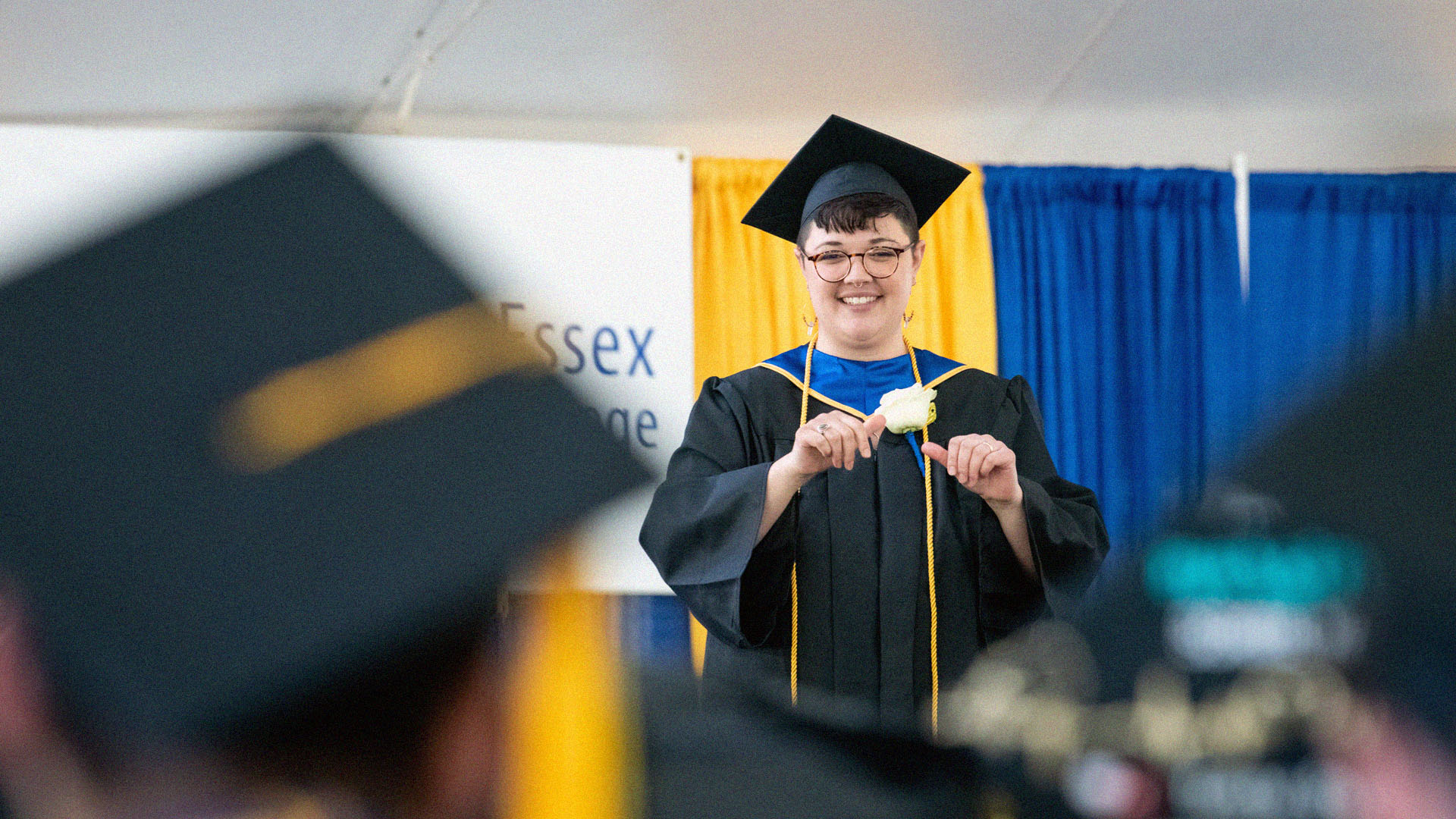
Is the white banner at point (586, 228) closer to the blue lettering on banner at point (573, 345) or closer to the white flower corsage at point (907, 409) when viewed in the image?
the blue lettering on banner at point (573, 345)

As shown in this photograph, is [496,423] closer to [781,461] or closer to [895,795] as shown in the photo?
[895,795]

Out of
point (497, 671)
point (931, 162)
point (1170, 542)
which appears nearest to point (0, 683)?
point (497, 671)

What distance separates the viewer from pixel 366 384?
29.1 inches

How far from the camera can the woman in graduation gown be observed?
6.23 feet

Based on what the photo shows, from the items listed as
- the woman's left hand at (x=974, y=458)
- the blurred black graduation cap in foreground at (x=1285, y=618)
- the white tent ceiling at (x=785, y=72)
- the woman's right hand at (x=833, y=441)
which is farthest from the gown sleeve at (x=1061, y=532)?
the white tent ceiling at (x=785, y=72)

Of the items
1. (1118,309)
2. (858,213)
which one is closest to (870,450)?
(858,213)

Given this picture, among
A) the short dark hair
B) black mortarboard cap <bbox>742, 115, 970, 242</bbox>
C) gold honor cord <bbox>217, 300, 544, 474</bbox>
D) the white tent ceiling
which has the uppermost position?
the white tent ceiling

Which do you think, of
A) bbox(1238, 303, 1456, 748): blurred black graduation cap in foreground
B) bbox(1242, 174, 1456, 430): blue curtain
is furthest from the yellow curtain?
bbox(1238, 303, 1456, 748): blurred black graduation cap in foreground

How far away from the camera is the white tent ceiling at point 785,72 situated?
11.5 feet

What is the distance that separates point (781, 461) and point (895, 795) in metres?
1.15

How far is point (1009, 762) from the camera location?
2.36ft

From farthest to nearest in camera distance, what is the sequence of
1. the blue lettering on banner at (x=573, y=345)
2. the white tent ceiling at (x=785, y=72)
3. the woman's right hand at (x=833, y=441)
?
the blue lettering on banner at (x=573, y=345) < the white tent ceiling at (x=785, y=72) < the woman's right hand at (x=833, y=441)

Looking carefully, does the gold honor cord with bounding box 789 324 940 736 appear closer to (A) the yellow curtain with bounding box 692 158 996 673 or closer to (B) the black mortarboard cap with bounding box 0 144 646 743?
(B) the black mortarboard cap with bounding box 0 144 646 743

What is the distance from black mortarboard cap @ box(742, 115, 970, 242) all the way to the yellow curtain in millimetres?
1742
